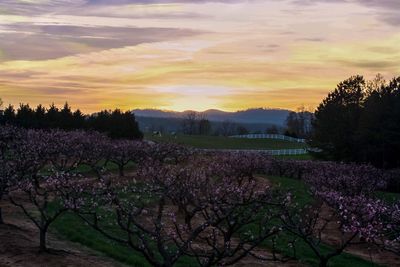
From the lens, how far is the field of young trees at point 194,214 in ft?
35.7

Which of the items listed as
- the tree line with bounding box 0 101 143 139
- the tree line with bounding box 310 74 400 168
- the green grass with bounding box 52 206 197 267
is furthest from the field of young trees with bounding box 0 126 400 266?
the tree line with bounding box 0 101 143 139

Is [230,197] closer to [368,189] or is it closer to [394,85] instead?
[368,189]

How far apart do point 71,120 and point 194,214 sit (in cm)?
4007

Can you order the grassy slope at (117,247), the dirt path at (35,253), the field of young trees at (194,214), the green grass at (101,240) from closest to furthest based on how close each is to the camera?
1. the field of young trees at (194,214)
2. the dirt path at (35,253)
3. the green grass at (101,240)
4. the grassy slope at (117,247)

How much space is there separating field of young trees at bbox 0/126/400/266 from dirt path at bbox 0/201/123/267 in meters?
0.37

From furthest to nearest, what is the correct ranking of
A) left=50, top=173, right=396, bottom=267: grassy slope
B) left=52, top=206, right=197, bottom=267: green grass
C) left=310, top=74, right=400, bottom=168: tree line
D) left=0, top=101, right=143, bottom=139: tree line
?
left=0, top=101, right=143, bottom=139: tree line
left=310, top=74, right=400, bottom=168: tree line
left=50, top=173, right=396, bottom=267: grassy slope
left=52, top=206, right=197, bottom=267: green grass

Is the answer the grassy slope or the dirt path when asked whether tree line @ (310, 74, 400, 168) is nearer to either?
the grassy slope

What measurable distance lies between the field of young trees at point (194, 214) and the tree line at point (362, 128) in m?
11.3

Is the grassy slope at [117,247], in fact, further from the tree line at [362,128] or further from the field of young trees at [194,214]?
the tree line at [362,128]

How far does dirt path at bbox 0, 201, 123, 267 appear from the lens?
558 inches

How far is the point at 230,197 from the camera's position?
45.5 feet

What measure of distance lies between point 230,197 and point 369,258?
28.3 ft

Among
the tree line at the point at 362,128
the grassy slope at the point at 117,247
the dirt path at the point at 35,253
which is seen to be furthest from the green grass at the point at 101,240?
the tree line at the point at 362,128

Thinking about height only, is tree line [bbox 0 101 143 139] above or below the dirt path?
above
